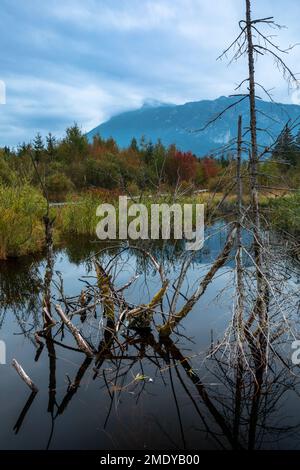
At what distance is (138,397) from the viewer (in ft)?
16.9

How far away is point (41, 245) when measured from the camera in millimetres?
14906

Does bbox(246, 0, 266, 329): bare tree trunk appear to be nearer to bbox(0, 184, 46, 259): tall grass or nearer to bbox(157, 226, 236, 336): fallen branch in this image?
bbox(157, 226, 236, 336): fallen branch

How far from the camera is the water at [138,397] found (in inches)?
172

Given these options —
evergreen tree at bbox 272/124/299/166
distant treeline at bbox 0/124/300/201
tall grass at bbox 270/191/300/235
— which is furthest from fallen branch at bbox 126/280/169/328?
distant treeline at bbox 0/124/300/201

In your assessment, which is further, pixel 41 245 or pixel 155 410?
pixel 41 245

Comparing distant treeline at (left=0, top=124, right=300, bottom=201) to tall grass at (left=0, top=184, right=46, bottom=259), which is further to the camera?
distant treeline at (left=0, top=124, right=300, bottom=201)

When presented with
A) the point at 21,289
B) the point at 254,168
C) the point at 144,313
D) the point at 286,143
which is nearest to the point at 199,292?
the point at 144,313

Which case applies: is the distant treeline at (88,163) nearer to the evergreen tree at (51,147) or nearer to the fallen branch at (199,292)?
the evergreen tree at (51,147)

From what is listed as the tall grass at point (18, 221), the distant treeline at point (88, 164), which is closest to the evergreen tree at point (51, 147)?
the distant treeline at point (88, 164)

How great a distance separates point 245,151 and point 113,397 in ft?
12.5

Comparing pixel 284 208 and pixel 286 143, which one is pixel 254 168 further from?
pixel 284 208

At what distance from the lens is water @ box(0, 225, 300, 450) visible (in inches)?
172
